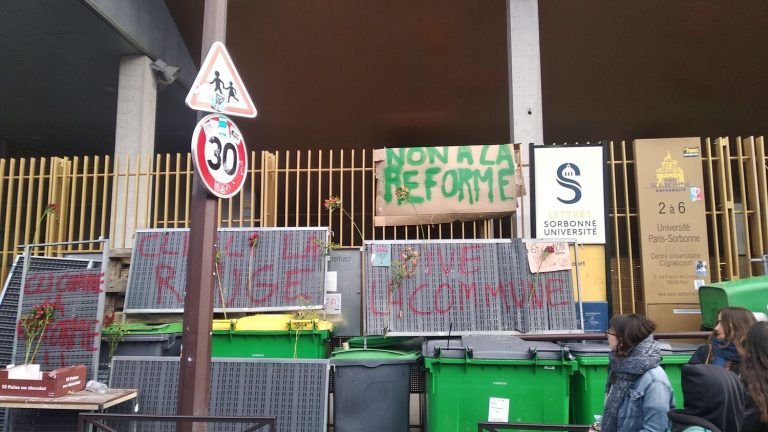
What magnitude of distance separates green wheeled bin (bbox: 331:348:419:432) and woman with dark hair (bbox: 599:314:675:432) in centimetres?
199

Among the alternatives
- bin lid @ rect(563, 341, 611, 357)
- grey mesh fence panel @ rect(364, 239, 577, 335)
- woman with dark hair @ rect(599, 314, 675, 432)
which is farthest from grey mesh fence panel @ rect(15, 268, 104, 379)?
woman with dark hair @ rect(599, 314, 675, 432)

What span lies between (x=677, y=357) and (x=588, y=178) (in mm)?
2925

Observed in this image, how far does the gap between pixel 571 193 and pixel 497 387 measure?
332cm

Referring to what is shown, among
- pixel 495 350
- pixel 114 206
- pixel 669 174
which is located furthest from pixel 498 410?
pixel 114 206

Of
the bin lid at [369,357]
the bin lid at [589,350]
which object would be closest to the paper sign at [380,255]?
the bin lid at [369,357]

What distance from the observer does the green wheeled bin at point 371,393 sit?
475 cm

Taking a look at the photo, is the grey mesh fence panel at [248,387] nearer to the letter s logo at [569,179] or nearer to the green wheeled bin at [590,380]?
the green wheeled bin at [590,380]

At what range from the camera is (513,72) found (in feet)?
27.3

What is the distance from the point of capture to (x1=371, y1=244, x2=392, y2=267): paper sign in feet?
19.5

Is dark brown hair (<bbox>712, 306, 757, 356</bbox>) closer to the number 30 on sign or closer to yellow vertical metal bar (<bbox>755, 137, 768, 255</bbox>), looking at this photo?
the number 30 on sign

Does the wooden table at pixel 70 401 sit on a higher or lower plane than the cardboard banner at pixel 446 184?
lower

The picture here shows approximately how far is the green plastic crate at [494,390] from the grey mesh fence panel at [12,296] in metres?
3.98

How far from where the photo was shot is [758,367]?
255 cm

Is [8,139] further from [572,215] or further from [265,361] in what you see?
[572,215]
